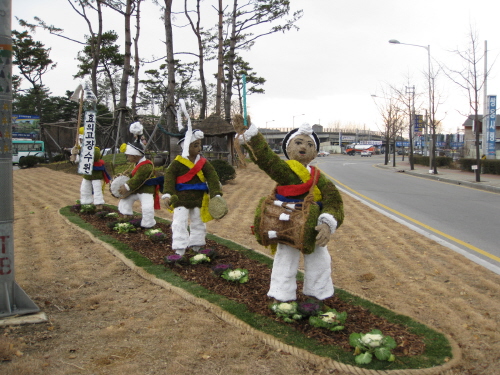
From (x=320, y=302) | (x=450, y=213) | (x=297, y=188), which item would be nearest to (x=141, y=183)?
(x=297, y=188)

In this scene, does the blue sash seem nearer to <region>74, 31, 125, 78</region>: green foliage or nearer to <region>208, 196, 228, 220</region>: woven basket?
<region>208, 196, 228, 220</region>: woven basket

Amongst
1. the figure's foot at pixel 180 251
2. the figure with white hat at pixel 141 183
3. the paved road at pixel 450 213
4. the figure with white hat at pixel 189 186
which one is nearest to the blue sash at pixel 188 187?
the figure with white hat at pixel 189 186

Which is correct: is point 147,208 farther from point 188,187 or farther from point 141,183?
point 188,187

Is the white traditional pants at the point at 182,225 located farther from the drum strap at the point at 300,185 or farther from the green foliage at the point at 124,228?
the drum strap at the point at 300,185

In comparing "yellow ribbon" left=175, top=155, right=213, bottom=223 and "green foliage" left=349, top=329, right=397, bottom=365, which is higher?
"yellow ribbon" left=175, top=155, right=213, bottom=223

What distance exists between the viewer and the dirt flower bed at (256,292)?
3.58 metres

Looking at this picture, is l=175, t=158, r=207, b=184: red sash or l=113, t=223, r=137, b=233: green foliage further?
l=113, t=223, r=137, b=233: green foliage

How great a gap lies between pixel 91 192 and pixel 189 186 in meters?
4.81

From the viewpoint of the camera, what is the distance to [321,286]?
13.4ft

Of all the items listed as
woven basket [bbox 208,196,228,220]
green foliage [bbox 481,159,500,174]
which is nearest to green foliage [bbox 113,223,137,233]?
woven basket [bbox 208,196,228,220]

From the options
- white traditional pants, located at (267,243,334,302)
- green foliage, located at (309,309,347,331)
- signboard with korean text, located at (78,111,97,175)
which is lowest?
green foliage, located at (309,309,347,331)

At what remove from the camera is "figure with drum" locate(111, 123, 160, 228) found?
743cm

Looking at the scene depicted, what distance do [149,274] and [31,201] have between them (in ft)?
25.7

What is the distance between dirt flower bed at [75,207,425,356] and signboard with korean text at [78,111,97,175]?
159cm
